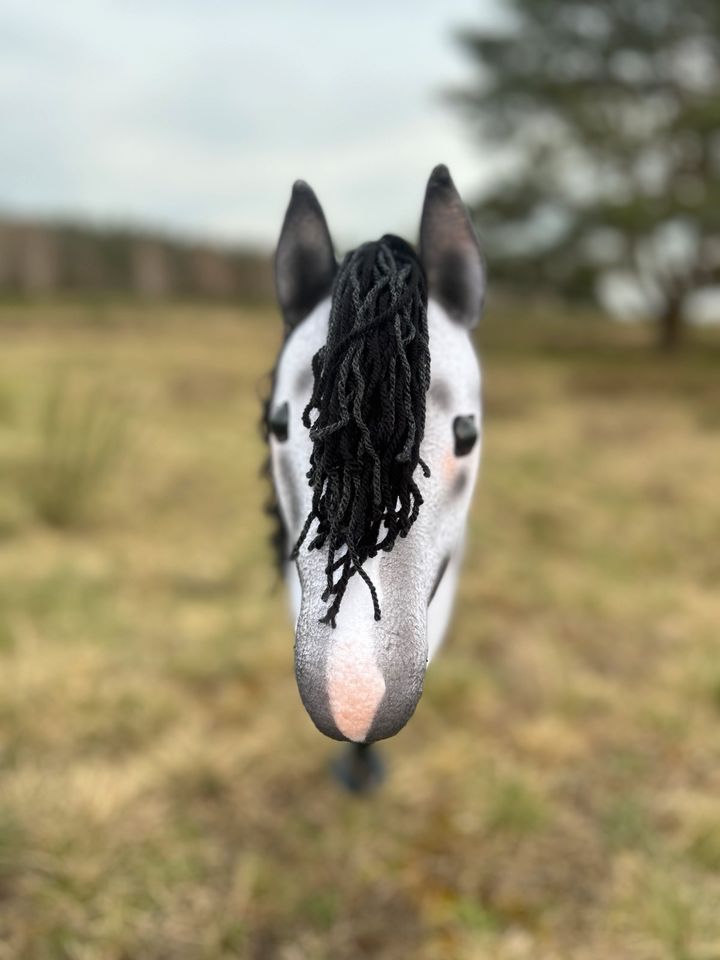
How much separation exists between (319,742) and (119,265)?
13.5 m

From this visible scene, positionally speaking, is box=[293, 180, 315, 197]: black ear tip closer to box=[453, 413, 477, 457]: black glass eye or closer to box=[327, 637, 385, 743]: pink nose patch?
box=[453, 413, 477, 457]: black glass eye

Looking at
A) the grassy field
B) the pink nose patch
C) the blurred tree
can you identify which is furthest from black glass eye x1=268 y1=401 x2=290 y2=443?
the blurred tree

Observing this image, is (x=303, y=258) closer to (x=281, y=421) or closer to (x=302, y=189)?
(x=302, y=189)

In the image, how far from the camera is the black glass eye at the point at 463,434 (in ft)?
3.92

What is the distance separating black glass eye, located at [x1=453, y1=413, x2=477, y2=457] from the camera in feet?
3.92

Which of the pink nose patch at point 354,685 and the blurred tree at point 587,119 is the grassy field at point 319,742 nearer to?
the pink nose patch at point 354,685

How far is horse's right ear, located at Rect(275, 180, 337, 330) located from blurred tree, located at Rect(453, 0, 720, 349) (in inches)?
381

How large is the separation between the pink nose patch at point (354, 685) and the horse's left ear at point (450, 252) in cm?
67

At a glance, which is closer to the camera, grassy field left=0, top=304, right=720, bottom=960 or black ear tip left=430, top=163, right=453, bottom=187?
black ear tip left=430, top=163, right=453, bottom=187

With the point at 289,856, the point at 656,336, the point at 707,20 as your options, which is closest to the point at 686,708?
the point at 289,856

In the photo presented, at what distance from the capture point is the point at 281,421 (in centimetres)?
122

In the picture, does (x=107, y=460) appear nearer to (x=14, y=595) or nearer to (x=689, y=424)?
(x=14, y=595)

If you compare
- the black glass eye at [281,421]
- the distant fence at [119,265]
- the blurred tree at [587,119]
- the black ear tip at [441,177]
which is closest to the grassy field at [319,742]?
the black glass eye at [281,421]

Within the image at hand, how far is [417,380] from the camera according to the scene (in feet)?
3.34
